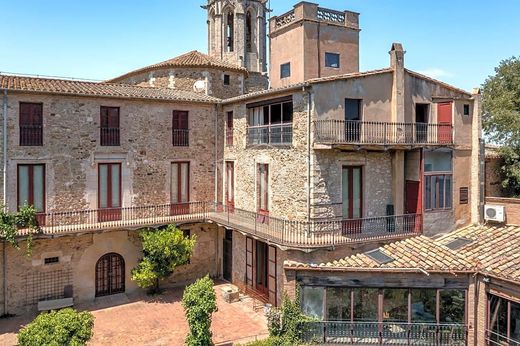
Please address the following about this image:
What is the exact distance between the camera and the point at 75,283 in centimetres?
1892

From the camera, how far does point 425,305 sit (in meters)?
14.4

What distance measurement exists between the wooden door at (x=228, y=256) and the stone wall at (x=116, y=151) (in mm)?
2339

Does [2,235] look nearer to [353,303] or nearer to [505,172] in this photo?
[353,303]

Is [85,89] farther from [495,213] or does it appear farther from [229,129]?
[495,213]

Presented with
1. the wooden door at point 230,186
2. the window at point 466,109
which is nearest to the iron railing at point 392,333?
the wooden door at point 230,186

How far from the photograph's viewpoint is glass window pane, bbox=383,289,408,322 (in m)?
14.4

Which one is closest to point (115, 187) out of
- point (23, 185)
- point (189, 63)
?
point (23, 185)

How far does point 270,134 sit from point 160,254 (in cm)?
764

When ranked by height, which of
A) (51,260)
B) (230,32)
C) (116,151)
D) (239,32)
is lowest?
(51,260)

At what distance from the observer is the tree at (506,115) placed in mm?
22922

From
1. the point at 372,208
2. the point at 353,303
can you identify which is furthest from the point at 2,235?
the point at 372,208

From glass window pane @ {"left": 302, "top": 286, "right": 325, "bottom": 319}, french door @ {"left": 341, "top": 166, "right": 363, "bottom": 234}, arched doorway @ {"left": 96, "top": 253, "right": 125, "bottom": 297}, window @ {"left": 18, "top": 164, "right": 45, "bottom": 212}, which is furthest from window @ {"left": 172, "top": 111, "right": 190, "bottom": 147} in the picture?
glass window pane @ {"left": 302, "top": 286, "right": 325, "bottom": 319}

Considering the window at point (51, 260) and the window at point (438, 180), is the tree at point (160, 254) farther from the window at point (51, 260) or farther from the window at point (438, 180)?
the window at point (438, 180)

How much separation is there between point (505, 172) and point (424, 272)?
525 inches
